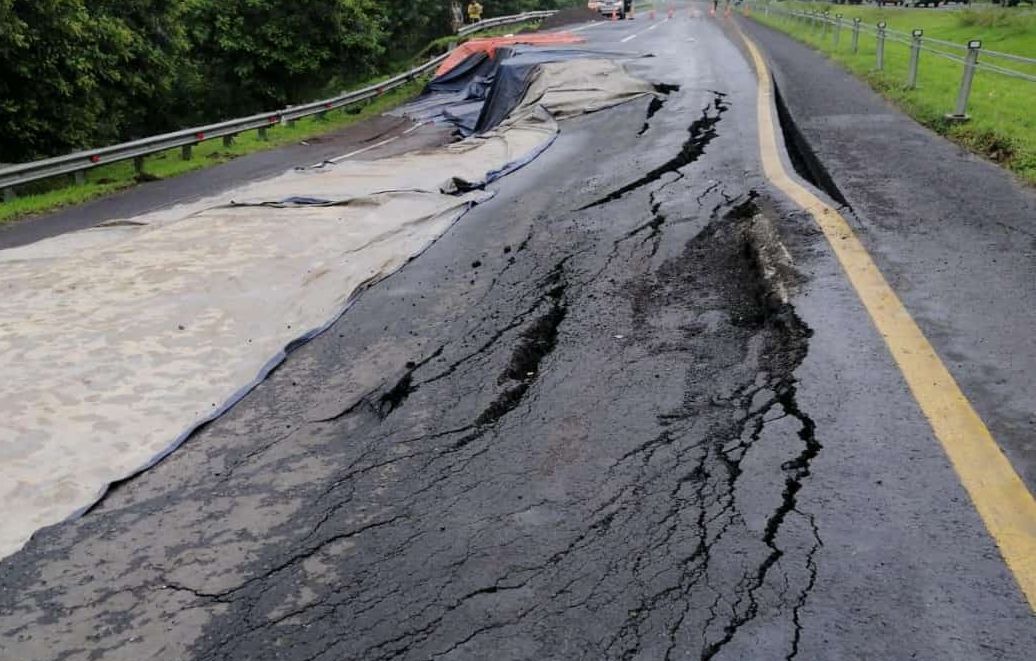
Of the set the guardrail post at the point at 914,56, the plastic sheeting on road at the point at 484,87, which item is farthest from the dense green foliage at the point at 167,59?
the guardrail post at the point at 914,56

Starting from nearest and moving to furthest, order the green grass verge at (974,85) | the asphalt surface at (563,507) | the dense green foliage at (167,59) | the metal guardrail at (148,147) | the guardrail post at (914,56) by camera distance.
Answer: the asphalt surface at (563,507) → the green grass verge at (974,85) → the metal guardrail at (148,147) → the guardrail post at (914,56) → the dense green foliage at (167,59)

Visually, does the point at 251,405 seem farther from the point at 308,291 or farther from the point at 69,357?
the point at 308,291

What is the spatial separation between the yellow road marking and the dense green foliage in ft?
48.0

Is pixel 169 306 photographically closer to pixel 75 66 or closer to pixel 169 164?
pixel 169 164

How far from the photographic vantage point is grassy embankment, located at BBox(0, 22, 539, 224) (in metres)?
11.8

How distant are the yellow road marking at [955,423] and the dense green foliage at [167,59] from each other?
14.6 metres

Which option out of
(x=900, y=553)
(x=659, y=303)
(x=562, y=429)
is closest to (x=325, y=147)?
(x=659, y=303)

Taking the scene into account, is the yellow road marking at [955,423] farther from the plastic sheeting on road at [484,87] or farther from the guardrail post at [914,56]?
the plastic sheeting on road at [484,87]

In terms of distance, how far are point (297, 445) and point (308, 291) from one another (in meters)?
2.37

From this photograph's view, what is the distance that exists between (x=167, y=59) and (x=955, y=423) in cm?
2101

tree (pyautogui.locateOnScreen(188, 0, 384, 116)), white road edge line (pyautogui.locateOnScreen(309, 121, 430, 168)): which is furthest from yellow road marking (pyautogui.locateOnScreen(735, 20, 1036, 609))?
tree (pyautogui.locateOnScreen(188, 0, 384, 116))

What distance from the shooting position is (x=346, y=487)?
317 centimetres

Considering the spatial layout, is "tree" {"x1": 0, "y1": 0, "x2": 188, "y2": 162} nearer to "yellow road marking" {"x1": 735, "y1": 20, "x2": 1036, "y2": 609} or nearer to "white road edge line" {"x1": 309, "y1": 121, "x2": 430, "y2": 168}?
"white road edge line" {"x1": 309, "y1": 121, "x2": 430, "y2": 168}

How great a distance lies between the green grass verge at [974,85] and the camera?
27.4ft
